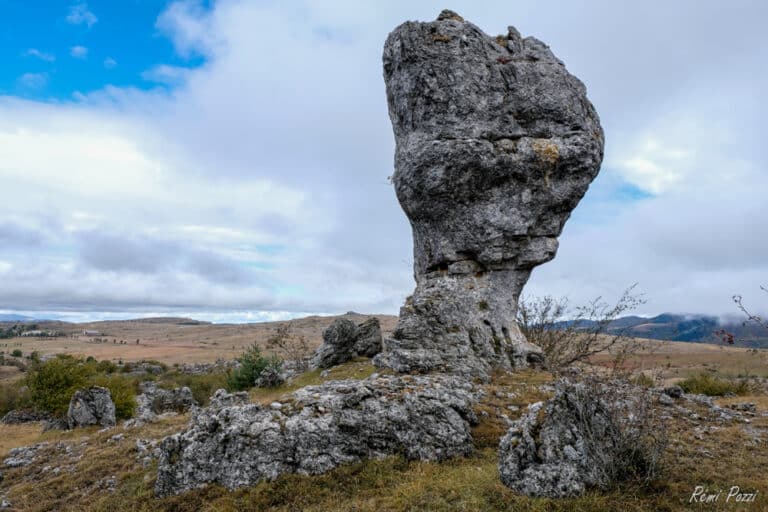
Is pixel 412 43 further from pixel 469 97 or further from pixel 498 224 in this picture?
pixel 498 224

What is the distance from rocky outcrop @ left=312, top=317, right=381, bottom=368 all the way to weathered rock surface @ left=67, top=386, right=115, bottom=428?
33.2 feet

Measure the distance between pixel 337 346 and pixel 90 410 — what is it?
40.0 ft

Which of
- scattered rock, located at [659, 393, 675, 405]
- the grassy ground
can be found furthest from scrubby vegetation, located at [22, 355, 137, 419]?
scattered rock, located at [659, 393, 675, 405]

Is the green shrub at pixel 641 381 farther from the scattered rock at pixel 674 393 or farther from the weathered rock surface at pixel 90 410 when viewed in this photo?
the weathered rock surface at pixel 90 410

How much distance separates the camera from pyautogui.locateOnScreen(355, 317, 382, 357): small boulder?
80.8ft

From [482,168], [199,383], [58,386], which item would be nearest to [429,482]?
[482,168]

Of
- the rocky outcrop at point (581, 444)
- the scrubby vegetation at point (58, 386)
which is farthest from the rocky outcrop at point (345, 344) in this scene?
the rocky outcrop at point (581, 444)

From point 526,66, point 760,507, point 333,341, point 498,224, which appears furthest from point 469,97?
point 760,507

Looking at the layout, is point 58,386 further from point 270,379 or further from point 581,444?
point 581,444

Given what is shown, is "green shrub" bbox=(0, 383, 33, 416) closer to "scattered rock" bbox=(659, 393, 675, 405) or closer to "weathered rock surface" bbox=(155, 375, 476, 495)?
"weathered rock surface" bbox=(155, 375, 476, 495)

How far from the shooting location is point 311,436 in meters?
9.34
